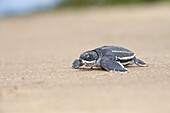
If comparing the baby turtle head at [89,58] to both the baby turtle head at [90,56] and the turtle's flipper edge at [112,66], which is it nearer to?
the baby turtle head at [90,56]

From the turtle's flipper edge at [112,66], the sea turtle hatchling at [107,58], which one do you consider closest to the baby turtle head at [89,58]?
the sea turtle hatchling at [107,58]

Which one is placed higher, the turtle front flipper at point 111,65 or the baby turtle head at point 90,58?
the baby turtle head at point 90,58

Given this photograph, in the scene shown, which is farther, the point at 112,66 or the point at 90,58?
the point at 90,58

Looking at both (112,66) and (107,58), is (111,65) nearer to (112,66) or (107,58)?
(112,66)

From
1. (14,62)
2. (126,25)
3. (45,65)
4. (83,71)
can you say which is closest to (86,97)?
(83,71)

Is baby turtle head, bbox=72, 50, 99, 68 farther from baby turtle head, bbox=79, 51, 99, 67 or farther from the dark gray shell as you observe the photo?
the dark gray shell

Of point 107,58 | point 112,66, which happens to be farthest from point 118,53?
point 112,66

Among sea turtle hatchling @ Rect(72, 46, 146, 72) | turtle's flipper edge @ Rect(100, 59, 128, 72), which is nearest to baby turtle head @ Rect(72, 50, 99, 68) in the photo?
sea turtle hatchling @ Rect(72, 46, 146, 72)

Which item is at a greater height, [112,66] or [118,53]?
[118,53]

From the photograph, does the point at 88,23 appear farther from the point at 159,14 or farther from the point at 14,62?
the point at 14,62
